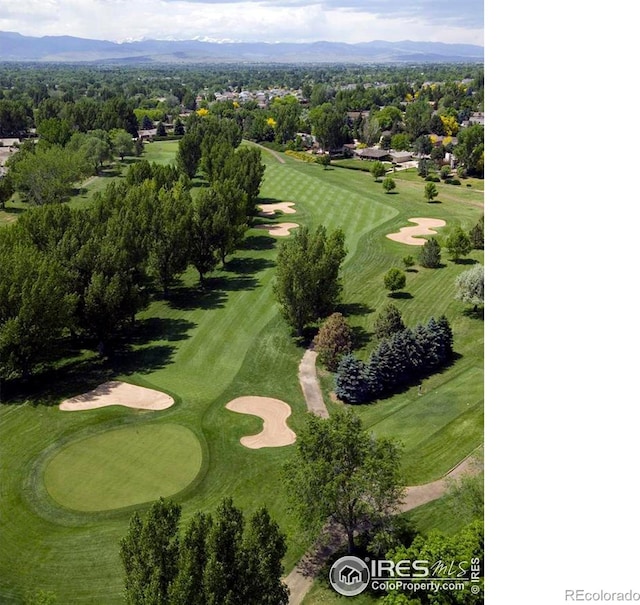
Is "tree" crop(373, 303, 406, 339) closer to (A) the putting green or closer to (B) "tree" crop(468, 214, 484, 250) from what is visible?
(A) the putting green

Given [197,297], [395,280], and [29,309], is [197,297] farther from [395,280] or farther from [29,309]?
[29,309]

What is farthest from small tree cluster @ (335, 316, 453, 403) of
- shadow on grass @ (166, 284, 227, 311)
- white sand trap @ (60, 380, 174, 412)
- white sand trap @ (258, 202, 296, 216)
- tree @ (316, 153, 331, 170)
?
tree @ (316, 153, 331, 170)

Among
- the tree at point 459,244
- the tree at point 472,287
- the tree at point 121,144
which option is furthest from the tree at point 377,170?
the tree at point 472,287

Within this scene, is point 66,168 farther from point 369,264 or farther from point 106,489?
point 106,489

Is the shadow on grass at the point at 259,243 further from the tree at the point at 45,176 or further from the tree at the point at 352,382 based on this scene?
the tree at the point at 352,382

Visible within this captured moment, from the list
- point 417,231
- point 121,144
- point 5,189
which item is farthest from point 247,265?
point 121,144

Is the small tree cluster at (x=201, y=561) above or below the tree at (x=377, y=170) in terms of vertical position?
below

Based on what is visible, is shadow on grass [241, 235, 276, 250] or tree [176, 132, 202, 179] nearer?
shadow on grass [241, 235, 276, 250]
